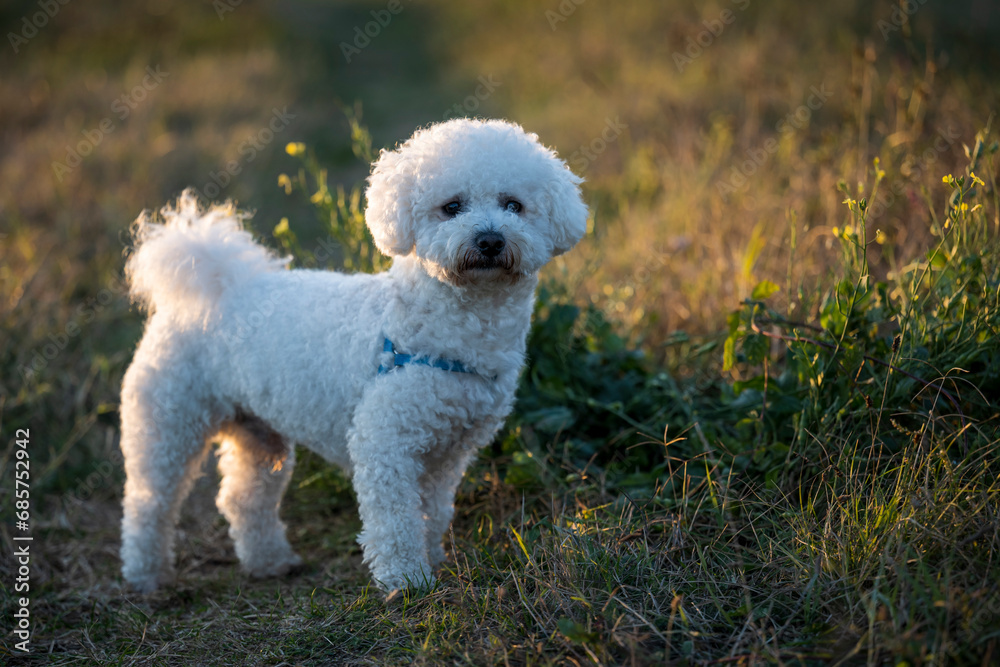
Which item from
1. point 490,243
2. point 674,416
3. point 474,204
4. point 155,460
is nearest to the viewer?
point 490,243

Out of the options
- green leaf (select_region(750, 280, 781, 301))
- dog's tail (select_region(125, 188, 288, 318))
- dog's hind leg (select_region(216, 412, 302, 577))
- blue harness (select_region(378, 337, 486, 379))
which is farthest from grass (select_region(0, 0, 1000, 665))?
blue harness (select_region(378, 337, 486, 379))

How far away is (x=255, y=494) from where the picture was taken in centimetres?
332

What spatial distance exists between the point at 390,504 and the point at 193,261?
1352 millimetres

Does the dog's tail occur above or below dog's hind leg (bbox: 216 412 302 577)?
above

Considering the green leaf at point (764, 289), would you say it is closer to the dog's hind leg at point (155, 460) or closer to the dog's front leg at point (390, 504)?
the dog's front leg at point (390, 504)

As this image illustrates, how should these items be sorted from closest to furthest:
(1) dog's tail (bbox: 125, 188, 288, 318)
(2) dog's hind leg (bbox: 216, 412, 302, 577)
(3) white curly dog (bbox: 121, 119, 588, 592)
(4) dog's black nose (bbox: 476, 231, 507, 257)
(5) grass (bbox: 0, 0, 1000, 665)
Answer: (5) grass (bbox: 0, 0, 1000, 665) → (4) dog's black nose (bbox: 476, 231, 507, 257) → (3) white curly dog (bbox: 121, 119, 588, 592) → (1) dog's tail (bbox: 125, 188, 288, 318) → (2) dog's hind leg (bbox: 216, 412, 302, 577)

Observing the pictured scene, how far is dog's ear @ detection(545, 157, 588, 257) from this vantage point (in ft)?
8.61

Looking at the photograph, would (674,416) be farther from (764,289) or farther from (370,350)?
(370,350)

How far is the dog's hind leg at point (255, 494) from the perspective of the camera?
3.31 meters

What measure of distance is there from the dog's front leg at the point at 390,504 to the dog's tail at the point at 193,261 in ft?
3.17

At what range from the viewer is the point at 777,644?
80.2 inches

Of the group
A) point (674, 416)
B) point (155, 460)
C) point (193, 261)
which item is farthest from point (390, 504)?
point (674, 416)

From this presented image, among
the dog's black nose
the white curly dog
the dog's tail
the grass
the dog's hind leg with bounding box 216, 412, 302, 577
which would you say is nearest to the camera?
the grass

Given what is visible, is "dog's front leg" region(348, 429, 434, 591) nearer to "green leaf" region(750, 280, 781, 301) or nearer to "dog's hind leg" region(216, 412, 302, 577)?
"dog's hind leg" region(216, 412, 302, 577)
